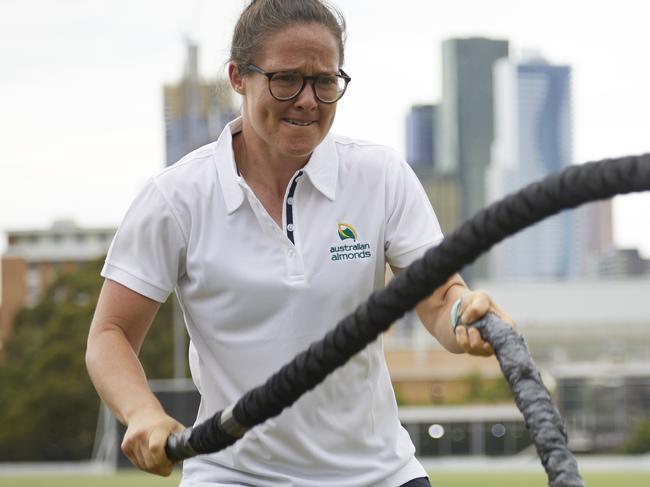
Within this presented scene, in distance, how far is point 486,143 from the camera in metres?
176

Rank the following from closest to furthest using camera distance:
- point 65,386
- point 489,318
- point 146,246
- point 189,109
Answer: point 489,318
point 146,246
point 65,386
point 189,109

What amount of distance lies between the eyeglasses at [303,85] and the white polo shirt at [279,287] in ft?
1.05

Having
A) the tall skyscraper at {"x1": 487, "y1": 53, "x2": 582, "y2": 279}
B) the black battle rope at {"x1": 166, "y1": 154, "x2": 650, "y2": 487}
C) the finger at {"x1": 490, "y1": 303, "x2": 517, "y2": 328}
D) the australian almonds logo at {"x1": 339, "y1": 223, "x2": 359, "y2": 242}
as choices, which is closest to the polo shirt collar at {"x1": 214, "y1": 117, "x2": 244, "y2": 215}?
the australian almonds logo at {"x1": 339, "y1": 223, "x2": 359, "y2": 242}

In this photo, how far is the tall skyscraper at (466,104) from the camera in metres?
170

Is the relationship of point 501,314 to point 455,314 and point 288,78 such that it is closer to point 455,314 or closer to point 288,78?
point 455,314

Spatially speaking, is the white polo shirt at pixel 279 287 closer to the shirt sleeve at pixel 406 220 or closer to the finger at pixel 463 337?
the shirt sleeve at pixel 406 220

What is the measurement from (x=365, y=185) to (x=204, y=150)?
362mm

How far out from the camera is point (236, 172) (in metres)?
3.36

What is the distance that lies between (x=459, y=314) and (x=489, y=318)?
19cm

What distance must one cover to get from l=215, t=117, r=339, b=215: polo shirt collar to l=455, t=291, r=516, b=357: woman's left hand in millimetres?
885

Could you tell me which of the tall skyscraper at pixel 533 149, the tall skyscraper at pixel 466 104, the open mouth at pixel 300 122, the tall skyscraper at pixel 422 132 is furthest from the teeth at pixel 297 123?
the tall skyscraper at pixel 422 132

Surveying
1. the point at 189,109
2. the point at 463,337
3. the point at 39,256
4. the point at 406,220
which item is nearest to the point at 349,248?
the point at 406,220

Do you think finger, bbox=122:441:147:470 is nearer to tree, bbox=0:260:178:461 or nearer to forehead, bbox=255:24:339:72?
forehead, bbox=255:24:339:72

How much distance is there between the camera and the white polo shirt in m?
3.25
